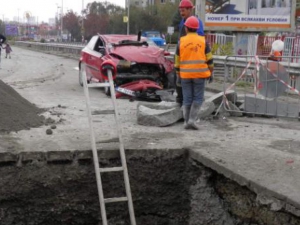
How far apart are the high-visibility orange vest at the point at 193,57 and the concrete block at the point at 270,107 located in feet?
6.37

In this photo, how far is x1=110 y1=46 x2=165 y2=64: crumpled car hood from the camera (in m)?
11.2

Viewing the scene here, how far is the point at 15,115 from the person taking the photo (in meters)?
7.29

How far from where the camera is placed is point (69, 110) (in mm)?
8781

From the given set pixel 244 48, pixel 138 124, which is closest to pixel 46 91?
pixel 138 124

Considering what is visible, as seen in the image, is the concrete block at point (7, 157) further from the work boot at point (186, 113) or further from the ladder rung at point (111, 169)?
the work boot at point (186, 113)

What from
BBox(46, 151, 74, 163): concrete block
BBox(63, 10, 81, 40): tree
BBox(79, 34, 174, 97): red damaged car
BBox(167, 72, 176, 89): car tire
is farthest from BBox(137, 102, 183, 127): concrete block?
BBox(63, 10, 81, 40): tree

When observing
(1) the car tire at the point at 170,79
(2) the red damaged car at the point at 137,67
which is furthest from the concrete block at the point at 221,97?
(1) the car tire at the point at 170,79

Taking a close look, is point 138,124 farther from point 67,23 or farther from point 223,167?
point 67,23

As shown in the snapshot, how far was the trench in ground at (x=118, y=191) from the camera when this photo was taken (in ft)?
19.0

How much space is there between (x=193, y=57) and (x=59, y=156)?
8.25ft

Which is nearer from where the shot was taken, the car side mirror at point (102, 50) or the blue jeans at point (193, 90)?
the blue jeans at point (193, 90)

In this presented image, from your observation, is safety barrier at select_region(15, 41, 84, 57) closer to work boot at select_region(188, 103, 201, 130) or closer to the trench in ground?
work boot at select_region(188, 103, 201, 130)

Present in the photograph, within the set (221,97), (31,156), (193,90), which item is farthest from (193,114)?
(31,156)

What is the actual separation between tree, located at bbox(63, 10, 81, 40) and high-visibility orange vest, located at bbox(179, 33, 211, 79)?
83.5 m
